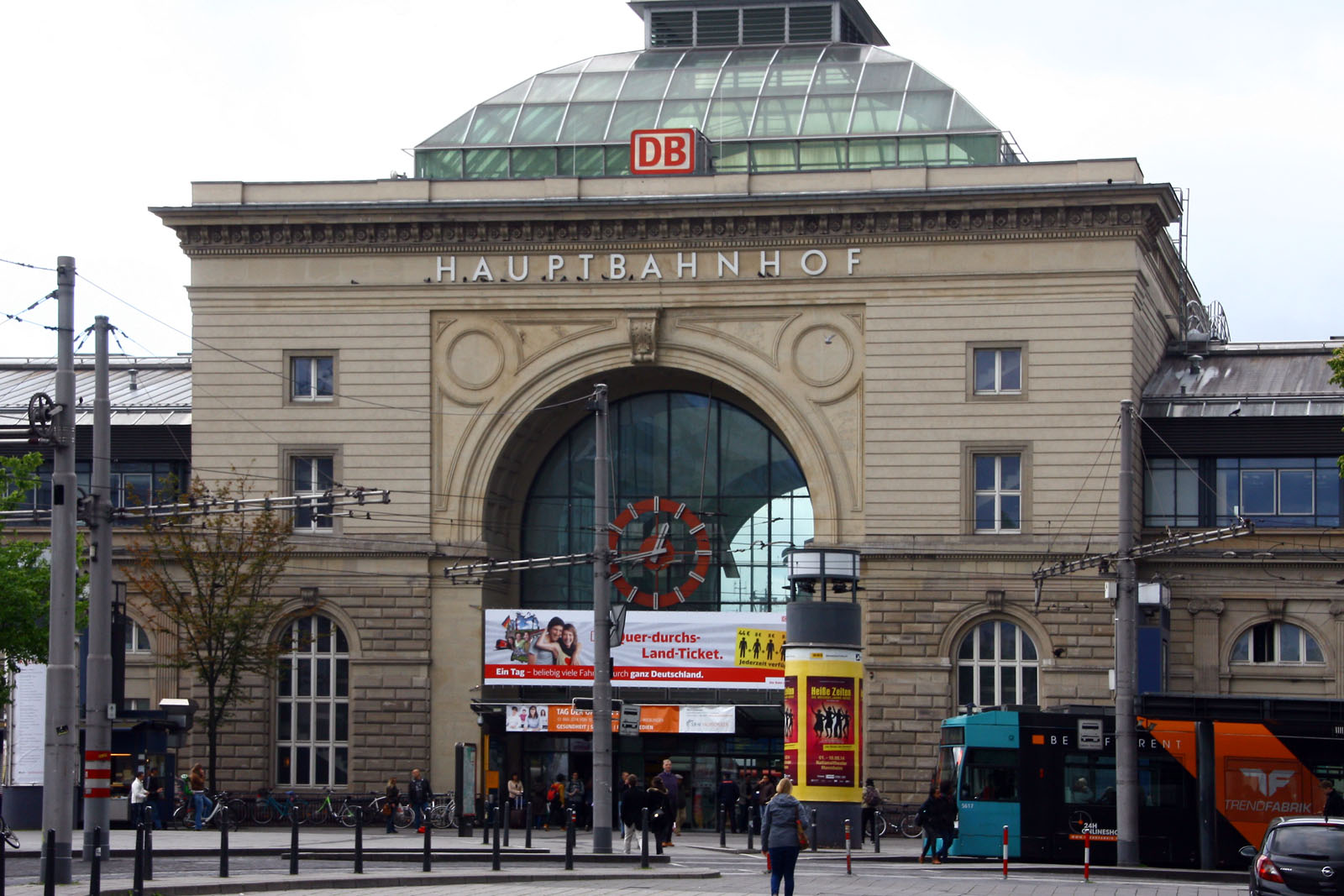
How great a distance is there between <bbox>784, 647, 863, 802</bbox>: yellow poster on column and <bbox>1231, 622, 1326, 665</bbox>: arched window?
46.9 feet

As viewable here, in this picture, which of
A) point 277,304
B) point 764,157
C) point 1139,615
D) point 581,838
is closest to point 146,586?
point 277,304

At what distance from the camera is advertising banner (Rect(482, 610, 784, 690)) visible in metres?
56.3

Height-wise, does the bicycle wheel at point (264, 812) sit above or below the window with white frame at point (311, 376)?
below

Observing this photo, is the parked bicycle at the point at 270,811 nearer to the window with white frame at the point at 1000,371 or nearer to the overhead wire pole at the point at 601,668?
the overhead wire pole at the point at 601,668

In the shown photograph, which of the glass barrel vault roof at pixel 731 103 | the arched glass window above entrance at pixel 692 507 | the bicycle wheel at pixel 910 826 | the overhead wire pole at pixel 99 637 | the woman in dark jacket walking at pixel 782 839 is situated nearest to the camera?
the woman in dark jacket walking at pixel 782 839

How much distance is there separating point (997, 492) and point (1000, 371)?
323 centimetres

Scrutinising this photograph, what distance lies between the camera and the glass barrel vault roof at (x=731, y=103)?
197 ft

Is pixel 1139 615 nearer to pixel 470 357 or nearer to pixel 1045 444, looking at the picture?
pixel 1045 444

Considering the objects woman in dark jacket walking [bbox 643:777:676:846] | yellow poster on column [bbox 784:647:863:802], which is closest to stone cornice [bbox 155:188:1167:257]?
yellow poster on column [bbox 784:647:863:802]

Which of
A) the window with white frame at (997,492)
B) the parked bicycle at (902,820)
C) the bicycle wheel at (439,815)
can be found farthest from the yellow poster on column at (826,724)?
the bicycle wheel at (439,815)

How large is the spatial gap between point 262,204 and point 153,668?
43.3 ft

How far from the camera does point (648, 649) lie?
A: 187ft

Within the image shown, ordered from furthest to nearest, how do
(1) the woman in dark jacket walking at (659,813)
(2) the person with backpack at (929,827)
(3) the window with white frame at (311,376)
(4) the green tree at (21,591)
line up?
(3) the window with white frame at (311,376) < (4) the green tree at (21,591) < (2) the person with backpack at (929,827) < (1) the woman in dark jacket walking at (659,813)

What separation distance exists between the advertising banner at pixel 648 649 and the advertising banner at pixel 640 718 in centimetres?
72
